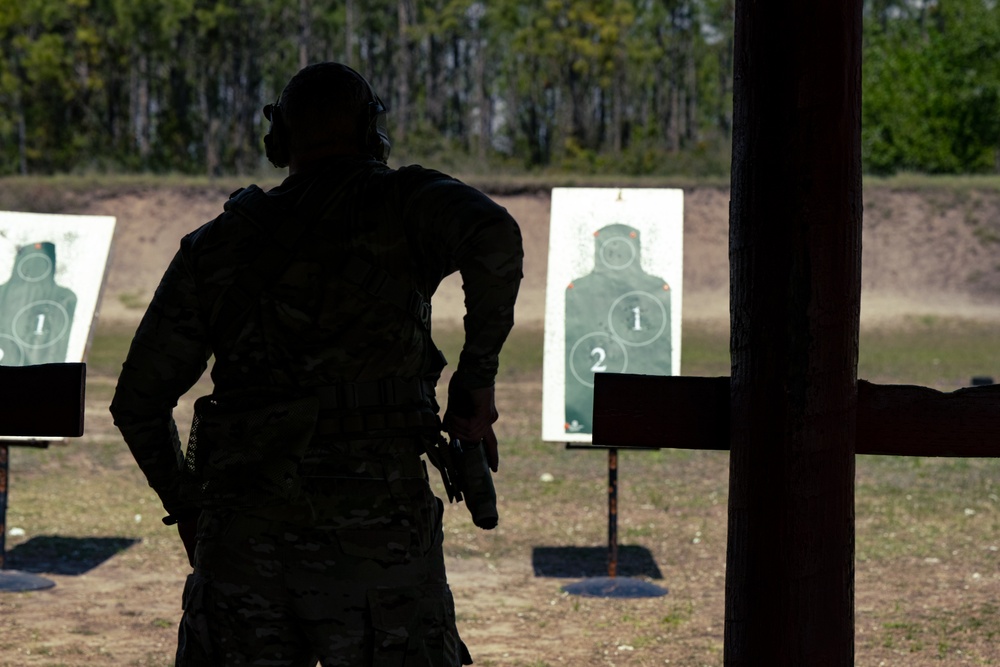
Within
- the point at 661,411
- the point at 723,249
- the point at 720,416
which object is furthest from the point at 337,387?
the point at 723,249

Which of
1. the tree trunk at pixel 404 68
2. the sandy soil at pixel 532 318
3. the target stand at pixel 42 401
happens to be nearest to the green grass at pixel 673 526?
the sandy soil at pixel 532 318

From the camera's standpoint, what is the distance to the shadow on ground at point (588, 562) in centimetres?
679

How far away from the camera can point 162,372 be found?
95.9 inches

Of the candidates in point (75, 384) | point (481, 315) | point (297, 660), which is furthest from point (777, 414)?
point (75, 384)

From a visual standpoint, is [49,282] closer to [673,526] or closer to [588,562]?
[588,562]

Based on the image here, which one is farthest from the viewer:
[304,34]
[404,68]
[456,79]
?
[456,79]

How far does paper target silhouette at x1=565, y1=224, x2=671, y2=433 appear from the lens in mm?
7148

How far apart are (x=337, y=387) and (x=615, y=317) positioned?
498 centimetres

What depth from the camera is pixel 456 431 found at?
240cm

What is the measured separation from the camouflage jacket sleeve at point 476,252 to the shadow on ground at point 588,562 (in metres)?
4.54

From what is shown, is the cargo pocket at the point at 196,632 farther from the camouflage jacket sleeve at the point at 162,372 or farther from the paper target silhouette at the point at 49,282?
the paper target silhouette at the point at 49,282

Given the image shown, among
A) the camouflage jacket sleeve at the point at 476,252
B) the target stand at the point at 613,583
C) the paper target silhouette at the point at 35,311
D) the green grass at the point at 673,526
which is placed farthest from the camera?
the paper target silhouette at the point at 35,311

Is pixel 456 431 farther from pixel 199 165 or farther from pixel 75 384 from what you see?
pixel 199 165

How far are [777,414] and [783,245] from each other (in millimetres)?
298
